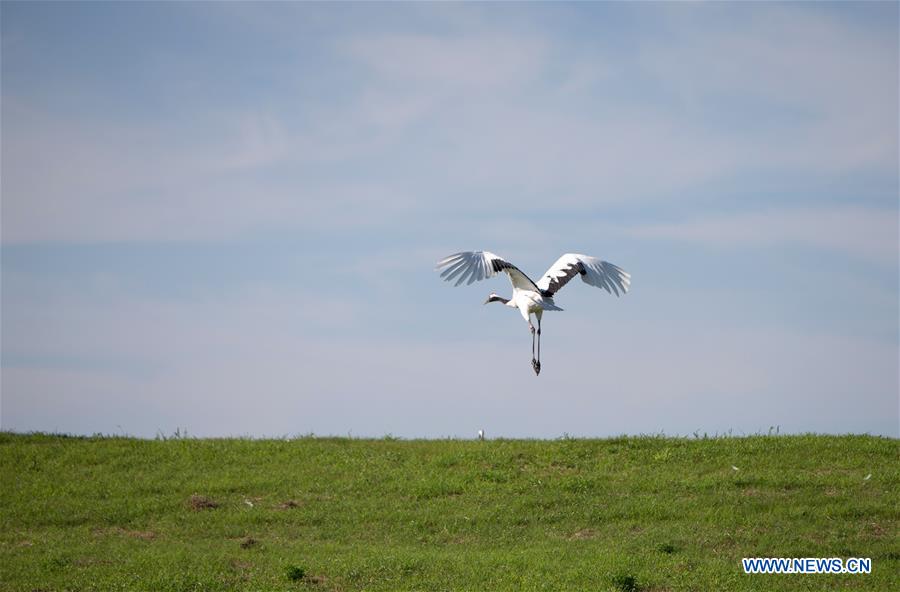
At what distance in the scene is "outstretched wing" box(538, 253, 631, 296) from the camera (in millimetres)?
20047

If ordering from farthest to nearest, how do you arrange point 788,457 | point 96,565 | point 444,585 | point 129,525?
1. point 788,457
2. point 129,525
3. point 96,565
4. point 444,585

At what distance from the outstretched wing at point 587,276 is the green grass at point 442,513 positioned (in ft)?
9.69

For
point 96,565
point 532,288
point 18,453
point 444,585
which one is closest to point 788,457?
point 532,288

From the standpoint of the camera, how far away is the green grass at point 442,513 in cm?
1508

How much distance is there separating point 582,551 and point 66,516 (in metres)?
8.32

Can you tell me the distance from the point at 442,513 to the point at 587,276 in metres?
5.02

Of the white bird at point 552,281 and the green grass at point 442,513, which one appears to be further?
the white bird at point 552,281

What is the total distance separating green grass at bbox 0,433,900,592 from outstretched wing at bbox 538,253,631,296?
116 inches

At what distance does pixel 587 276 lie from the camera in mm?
20250

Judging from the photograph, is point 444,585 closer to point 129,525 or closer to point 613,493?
point 613,493

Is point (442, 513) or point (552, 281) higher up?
point (552, 281)

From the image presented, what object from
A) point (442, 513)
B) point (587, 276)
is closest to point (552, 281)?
point (587, 276)

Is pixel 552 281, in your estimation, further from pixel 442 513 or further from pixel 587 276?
pixel 442 513

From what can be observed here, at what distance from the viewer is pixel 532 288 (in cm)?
2016
